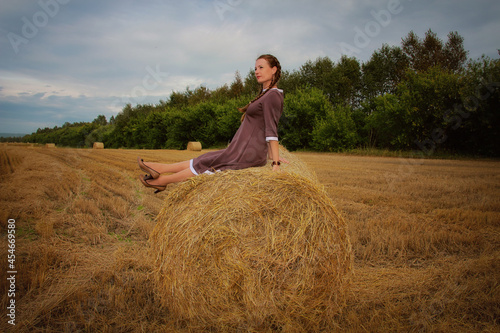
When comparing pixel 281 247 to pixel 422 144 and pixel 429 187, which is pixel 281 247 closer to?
pixel 429 187

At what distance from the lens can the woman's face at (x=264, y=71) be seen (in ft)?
12.0

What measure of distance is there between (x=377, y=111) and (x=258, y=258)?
24499 mm

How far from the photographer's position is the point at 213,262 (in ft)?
9.78

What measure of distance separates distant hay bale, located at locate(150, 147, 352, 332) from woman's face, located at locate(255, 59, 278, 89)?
1144mm

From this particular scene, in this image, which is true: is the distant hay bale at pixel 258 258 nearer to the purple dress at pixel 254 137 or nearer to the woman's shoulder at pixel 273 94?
the purple dress at pixel 254 137

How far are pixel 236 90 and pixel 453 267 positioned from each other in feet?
170

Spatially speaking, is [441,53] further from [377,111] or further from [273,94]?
[273,94]

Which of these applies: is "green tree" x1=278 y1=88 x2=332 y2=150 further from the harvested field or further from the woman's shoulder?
the woman's shoulder

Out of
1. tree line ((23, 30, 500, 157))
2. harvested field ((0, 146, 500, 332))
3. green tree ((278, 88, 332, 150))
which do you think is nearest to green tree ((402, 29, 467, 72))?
tree line ((23, 30, 500, 157))

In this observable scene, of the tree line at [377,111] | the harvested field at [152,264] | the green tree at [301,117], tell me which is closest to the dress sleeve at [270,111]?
the harvested field at [152,264]

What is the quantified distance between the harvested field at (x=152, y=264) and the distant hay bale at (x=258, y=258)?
11.8 inches

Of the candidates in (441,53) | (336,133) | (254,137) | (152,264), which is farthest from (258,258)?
(441,53)

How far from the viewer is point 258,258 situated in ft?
9.56

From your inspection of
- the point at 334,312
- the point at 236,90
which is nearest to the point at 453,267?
the point at 334,312
